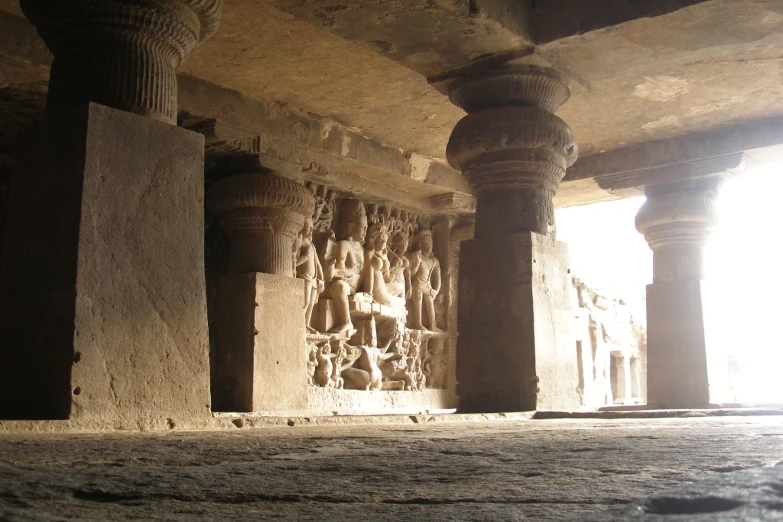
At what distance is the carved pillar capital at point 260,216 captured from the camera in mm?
7516

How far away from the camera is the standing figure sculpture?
981cm

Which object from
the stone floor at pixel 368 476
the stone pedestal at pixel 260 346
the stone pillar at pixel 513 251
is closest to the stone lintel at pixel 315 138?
the stone pedestal at pixel 260 346

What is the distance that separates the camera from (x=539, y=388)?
604cm

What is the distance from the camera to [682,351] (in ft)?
28.2

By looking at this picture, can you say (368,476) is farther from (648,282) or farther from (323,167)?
(648,282)

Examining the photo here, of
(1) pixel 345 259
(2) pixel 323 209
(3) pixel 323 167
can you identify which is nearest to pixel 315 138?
(3) pixel 323 167

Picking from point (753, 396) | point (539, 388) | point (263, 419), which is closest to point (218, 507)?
→ point (263, 419)

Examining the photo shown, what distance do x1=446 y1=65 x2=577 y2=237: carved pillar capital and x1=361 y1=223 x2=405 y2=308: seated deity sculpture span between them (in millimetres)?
2923

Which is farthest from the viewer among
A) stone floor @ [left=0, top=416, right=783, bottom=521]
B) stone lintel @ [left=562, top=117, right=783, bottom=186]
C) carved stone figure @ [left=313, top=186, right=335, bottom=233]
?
carved stone figure @ [left=313, top=186, right=335, bottom=233]

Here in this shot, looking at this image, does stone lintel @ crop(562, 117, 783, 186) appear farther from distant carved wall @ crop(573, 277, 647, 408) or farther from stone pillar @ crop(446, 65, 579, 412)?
distant carved wall @ crop(573, 277, 647, 408)

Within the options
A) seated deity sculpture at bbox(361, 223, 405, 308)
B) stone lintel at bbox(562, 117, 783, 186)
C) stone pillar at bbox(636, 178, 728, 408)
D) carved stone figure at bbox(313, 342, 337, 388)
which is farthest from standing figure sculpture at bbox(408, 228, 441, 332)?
stone pillar at bbox(636, 178, 728, 408)

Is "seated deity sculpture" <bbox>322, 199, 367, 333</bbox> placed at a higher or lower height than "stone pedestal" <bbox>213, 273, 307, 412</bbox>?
higher

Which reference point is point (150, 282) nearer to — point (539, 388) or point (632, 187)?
point (539, 388)

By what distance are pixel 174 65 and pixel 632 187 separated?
587cm
